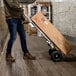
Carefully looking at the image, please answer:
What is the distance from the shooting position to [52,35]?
18.6 feet

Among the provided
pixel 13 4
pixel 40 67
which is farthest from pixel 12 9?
pixel 40 67

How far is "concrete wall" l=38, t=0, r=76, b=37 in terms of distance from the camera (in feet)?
33.4

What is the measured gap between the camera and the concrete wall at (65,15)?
10195mm

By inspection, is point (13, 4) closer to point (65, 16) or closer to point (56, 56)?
point (56, 56)

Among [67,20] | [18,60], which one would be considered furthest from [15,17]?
[67,20]

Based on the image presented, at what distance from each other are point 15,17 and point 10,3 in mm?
283

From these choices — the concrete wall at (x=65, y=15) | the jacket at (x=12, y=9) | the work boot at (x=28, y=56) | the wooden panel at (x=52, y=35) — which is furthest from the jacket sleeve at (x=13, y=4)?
the concrete wall at (x=65, y=15)

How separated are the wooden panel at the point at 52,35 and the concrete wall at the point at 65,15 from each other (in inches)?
170

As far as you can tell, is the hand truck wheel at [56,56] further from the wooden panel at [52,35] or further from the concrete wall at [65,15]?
the concrete wall at [65,15]

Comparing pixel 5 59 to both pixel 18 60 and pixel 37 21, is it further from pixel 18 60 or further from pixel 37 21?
pixel 37 21

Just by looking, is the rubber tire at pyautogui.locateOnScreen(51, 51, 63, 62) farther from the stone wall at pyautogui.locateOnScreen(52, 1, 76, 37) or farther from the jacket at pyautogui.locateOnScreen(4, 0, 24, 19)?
the stone wall at pyautogui.locateOnScreen(52, 1, 76, 37)

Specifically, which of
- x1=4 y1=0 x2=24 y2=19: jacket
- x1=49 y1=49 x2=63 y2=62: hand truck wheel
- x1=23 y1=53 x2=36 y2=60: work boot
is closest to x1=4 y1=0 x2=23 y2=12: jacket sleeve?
x1=4 y1=0 x2=24 y2=19: jacket

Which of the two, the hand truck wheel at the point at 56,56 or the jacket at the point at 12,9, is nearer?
the hand truck wheel at the point at 56,56

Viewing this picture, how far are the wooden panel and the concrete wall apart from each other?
4330 millimetres
